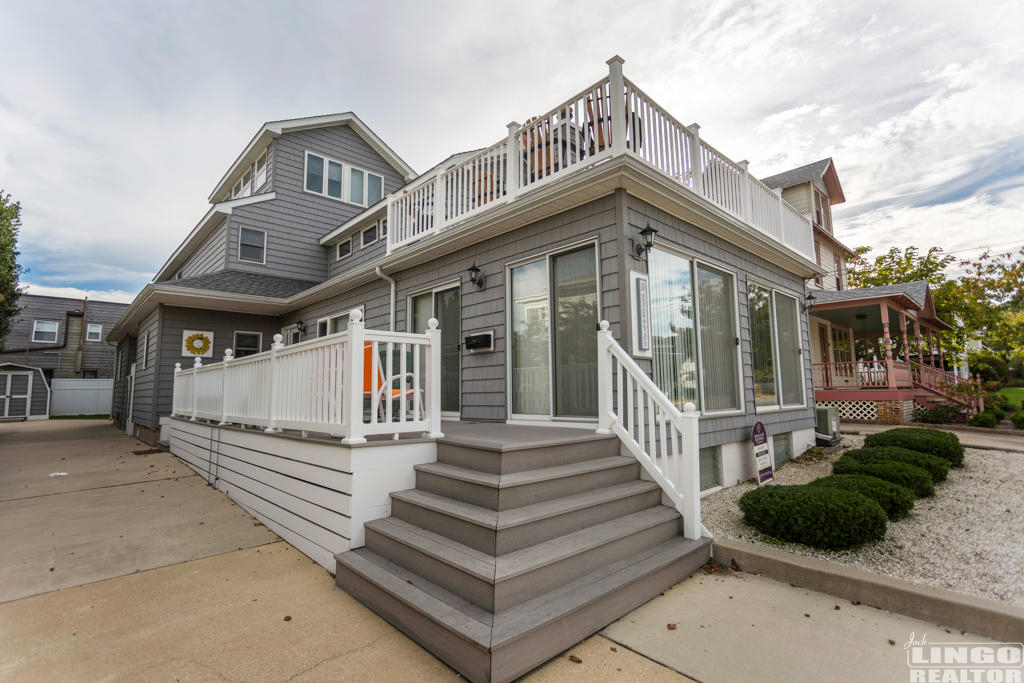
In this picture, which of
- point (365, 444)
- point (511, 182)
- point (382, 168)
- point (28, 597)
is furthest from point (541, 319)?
point (382, 168)

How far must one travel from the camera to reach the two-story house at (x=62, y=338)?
1981 cm

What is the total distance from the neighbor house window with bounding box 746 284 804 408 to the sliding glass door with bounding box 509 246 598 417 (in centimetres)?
296

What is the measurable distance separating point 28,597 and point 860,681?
4.66 metres

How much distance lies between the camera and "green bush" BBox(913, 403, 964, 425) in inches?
400

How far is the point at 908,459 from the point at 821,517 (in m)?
2.73

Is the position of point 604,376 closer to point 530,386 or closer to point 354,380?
point 530,386

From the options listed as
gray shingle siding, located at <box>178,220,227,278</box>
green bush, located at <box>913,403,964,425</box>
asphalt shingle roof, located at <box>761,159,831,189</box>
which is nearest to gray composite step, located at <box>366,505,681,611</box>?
gray shingle siding, located at <box>178,220,227,278</box>

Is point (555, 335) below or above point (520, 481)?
above

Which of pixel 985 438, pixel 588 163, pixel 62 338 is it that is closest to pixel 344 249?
pixel 588 163

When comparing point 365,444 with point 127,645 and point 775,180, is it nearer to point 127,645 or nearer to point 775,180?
point 127,645

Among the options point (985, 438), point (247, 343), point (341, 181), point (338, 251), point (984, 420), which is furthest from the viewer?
point (341, 181)

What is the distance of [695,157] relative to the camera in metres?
5.12

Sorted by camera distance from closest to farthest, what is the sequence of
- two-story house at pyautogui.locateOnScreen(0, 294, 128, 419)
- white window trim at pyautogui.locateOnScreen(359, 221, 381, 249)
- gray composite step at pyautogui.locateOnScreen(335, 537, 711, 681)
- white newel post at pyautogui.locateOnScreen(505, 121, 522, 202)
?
gray composite step at pyautogui.locateOnScreen(335, 537, 711, 681), white newel post at pyautogui.locateOnScreen(505, 121, 522, 202), white window trim at pyautogui.locateOnScreen(359, 221, 381, 249), two-story house at pyautogui.locateOnScreen(0, 294, 128, 419)

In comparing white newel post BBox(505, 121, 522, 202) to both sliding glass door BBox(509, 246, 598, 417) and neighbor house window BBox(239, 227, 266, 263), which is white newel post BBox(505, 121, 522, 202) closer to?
sliding glass door BBox(509, 246, 598, 417)
